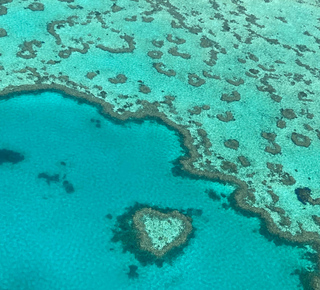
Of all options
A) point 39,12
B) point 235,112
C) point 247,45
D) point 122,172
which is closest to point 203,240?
point 122,172

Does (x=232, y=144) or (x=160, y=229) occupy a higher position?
(x=232, y=144)

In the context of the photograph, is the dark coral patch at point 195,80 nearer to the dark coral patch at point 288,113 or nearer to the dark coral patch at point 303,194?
the dark coral patch at point 288,113

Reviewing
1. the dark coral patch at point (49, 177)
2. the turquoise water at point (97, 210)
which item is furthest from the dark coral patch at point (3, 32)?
the dark coral patch at point (49, 177)

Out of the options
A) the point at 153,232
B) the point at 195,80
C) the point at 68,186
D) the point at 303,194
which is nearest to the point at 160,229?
the point at 153,232

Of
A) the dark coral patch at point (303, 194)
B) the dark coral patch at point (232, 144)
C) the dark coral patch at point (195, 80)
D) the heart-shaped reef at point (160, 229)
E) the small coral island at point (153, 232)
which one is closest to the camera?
the small coral island at point (153, 232)

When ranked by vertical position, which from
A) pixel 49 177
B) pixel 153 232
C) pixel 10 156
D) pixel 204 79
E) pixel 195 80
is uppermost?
pixel 204 79

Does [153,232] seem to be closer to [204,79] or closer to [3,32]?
[204,79]
